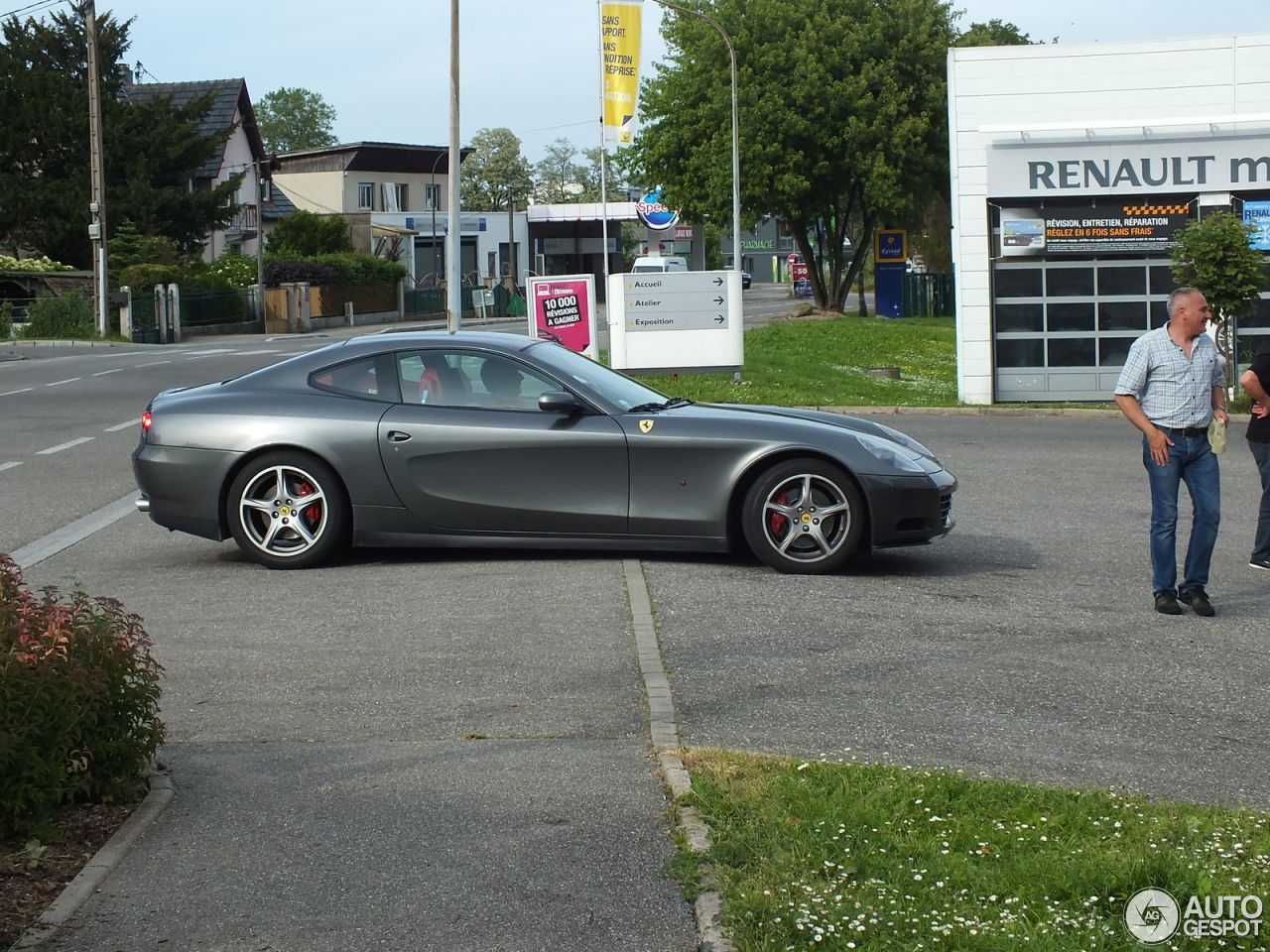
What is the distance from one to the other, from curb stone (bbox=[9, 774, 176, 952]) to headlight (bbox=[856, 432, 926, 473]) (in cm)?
480

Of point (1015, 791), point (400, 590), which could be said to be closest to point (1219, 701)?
point (1015, 791)

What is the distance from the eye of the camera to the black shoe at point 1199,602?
26.3 feet

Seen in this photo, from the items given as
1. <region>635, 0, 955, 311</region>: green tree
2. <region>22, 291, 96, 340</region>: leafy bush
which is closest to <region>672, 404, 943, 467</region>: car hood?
<region>635, 0, 955, 311</region>: green tree

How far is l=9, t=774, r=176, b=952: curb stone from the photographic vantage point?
396cm

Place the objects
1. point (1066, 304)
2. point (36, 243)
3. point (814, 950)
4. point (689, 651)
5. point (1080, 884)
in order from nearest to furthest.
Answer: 1. point (814, 950)
2. point (1080, 884)
3. point (689, 651)
4. point (1066, 304)
5. point (36, 243)

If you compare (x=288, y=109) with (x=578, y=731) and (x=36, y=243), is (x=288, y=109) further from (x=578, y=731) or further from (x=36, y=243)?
(x=578, y=731)

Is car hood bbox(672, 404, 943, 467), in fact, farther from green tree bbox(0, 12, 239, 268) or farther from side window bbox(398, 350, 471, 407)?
green tree bbox(0, 12, 239, 268)

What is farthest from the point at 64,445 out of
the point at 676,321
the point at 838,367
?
the point at 838,367

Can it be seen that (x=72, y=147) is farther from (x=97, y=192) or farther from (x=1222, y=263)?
(x=1222, y=263)

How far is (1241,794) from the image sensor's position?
16.6 feet

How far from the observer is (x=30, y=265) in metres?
54.2

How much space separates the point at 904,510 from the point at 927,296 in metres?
48.0

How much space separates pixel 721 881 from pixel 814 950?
486 millimetres
